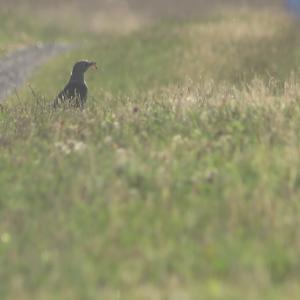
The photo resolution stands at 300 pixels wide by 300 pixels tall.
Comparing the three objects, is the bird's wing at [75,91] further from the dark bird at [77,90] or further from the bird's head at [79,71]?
the bird's head at [79,71]

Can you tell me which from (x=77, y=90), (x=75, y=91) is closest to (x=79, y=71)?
(x=77, y=90)

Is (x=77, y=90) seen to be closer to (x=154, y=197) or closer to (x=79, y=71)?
(x=79, y=71)

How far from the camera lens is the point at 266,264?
20.9 ft

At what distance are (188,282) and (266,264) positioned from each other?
0.67 metres

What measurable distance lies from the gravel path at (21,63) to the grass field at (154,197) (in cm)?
831

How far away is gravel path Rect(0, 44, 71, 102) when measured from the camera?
22.9 metres

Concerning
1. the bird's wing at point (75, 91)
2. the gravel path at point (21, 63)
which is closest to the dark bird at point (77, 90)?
the bird's wing at point (75, 91)

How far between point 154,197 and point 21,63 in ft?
73.3

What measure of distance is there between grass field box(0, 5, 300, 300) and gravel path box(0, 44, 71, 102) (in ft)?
27.3

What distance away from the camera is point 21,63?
29234 millimetres

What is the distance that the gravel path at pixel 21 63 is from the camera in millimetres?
22895

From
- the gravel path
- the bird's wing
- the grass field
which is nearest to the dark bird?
the bird's wing

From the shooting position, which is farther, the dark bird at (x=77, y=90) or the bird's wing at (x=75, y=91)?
the bird's wing at (x=75, y=91)

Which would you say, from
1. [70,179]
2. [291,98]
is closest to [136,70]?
[291,98]
